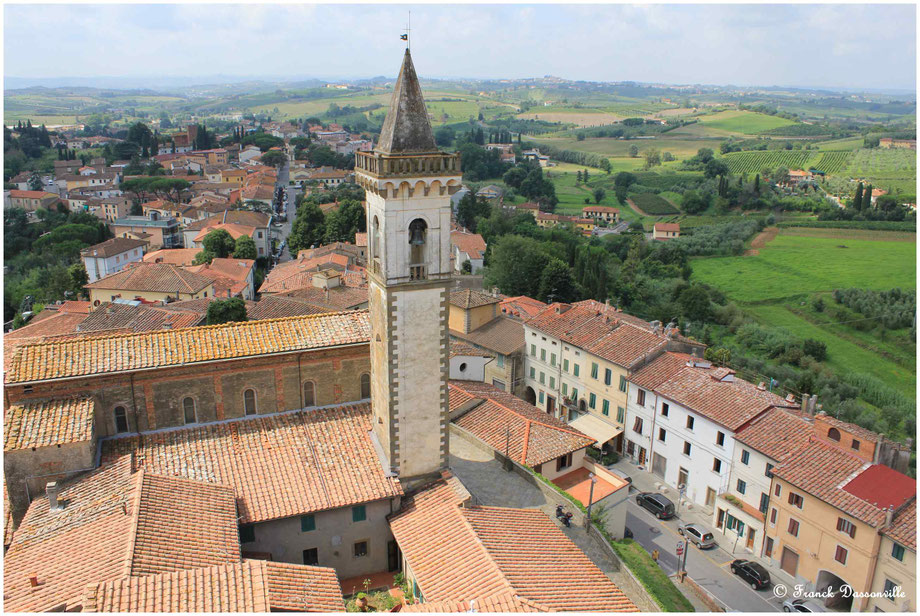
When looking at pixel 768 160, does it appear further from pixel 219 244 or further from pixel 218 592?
pixel 218 592

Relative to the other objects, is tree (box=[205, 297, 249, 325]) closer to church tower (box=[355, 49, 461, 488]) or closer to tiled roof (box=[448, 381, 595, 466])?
tiled roof (box=[448, 381, 595, 466])

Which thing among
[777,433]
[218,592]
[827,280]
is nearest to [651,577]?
[777,433]

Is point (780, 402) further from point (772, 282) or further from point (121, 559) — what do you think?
point (772, 282)

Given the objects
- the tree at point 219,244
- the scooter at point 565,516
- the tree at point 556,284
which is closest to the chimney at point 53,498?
the scooter at point 565,516

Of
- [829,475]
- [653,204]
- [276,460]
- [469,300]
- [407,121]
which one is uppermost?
[407,121]

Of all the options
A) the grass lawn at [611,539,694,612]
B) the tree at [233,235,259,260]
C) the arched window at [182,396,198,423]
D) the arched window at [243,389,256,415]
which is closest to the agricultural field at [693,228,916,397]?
the grass lawn at [611,539,694,612]

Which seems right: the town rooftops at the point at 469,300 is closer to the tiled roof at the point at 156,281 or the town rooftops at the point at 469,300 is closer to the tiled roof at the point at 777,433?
the tiled roof at the point at 777,433
